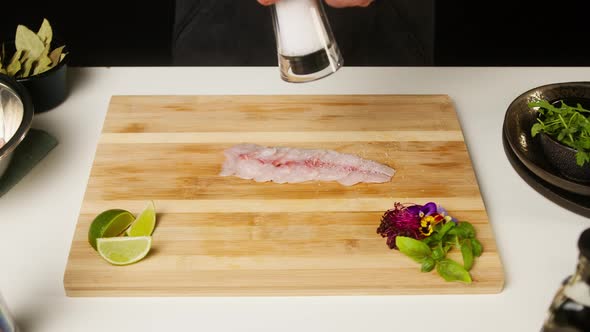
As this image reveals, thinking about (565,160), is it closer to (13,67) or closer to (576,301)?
(576,301)

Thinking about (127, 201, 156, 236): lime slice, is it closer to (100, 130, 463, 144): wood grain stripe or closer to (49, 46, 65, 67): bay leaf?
(100, 130, 463, 144): wood grain stripe

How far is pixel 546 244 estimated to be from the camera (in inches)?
55.7

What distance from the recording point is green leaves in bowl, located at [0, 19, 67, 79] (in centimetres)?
167

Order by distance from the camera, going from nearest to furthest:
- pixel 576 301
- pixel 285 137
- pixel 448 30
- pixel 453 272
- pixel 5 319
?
1. pixel 576 301
2. pixel 5 319
3. pixel 453 272
4. pixel 285 137
5. pixel 448 30

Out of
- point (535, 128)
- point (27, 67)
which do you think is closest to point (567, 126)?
point (535, 128)

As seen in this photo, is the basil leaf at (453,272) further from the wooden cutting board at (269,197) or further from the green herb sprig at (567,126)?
the green herb sprig at (567,126)

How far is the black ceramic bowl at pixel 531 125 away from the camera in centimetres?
148

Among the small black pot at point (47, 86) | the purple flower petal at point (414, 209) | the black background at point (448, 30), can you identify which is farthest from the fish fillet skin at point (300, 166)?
the black background at point (448, 30)

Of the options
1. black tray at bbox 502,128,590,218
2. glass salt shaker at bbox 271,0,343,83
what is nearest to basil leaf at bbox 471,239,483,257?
black tray at bbox 502,128,590,218

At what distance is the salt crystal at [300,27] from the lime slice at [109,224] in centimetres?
47

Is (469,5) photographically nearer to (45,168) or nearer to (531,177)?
(531,177)

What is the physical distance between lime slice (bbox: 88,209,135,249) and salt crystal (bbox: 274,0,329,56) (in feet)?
1.53

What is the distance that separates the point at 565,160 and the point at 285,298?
2.18ft

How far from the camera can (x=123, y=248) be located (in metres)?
1.34
